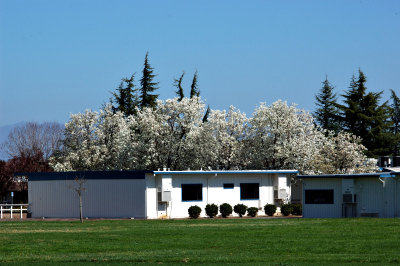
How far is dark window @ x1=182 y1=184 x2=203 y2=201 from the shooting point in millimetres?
54625

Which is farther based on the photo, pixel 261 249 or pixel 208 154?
pixel 208 154

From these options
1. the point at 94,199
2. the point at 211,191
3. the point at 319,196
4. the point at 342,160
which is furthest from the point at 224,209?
the point at 342,160

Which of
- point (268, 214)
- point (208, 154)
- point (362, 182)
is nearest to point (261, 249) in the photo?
point (362, 182)

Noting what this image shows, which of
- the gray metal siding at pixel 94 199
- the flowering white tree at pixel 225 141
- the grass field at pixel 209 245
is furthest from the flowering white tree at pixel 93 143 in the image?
the grass field at pixel 209 245

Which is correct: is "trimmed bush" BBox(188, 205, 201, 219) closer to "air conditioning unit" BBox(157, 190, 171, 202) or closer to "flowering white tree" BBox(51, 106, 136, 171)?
"air conditioning unit" BBox(157, 190, 171, 202)

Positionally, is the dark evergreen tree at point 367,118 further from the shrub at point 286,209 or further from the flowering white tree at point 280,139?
the shrub at point 286,209

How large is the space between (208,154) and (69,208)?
59.7 ft

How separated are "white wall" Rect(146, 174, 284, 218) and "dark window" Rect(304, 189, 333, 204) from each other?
5.94 m

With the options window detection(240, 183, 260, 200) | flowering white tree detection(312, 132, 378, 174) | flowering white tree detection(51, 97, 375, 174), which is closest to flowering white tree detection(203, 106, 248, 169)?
flowering white tree detection(51, 97, 375, 174)

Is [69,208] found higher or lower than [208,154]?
lower

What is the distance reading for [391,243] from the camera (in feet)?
93.6

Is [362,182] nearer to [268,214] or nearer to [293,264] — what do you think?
[268,214]

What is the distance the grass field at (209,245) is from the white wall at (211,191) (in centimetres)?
1369

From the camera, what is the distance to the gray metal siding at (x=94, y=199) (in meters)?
52.8
